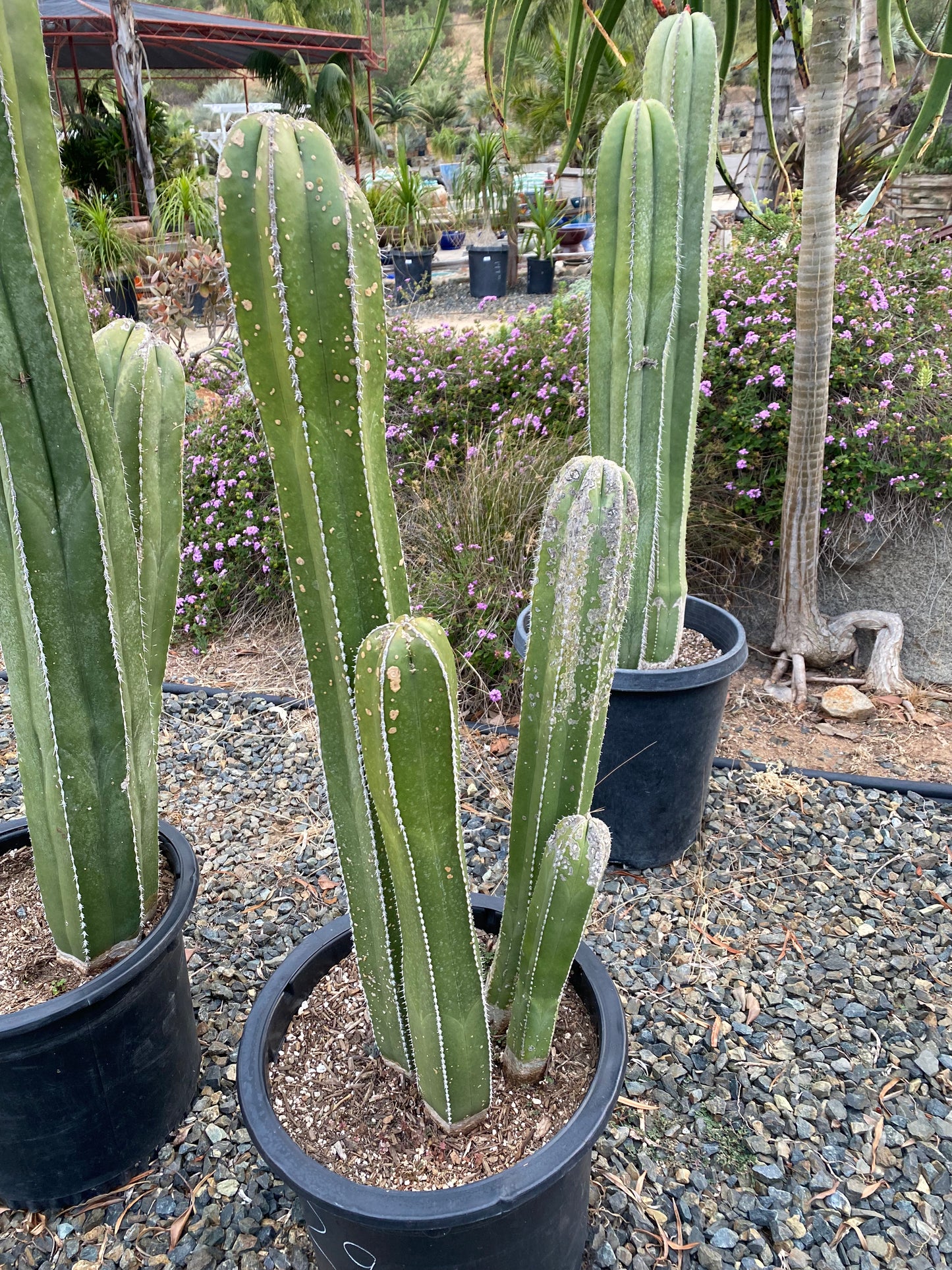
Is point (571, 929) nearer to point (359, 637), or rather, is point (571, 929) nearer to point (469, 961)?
point (469, 961)

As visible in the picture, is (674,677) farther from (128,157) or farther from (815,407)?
(128,157)

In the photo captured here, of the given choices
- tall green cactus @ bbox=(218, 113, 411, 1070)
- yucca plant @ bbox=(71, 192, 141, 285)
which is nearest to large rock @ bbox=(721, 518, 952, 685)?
tall green cactus @ bbox=(218, 113, 411, 1070)

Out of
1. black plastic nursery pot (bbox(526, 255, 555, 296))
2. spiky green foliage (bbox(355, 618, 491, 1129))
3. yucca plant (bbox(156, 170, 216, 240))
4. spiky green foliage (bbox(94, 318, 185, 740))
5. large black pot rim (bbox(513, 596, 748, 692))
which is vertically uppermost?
yucca plant (bbox(156, 170, 216, 240))

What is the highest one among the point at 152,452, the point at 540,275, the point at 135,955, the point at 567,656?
the point at 540,275

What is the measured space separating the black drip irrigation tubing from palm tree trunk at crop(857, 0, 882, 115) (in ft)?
14.8

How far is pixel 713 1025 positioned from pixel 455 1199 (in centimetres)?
84

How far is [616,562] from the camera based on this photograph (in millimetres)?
981

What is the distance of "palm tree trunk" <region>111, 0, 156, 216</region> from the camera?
7441mm

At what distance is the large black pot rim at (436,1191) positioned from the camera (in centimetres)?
86

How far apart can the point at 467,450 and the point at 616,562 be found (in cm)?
211

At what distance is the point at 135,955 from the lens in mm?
1200

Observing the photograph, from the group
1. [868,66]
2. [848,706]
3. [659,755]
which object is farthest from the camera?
[868,66]

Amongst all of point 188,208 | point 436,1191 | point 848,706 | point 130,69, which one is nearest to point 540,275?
point 188,208

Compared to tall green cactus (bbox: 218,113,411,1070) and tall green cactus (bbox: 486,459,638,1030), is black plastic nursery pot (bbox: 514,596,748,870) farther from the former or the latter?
tall green cactus (bbox: 218,113,411,1070)
